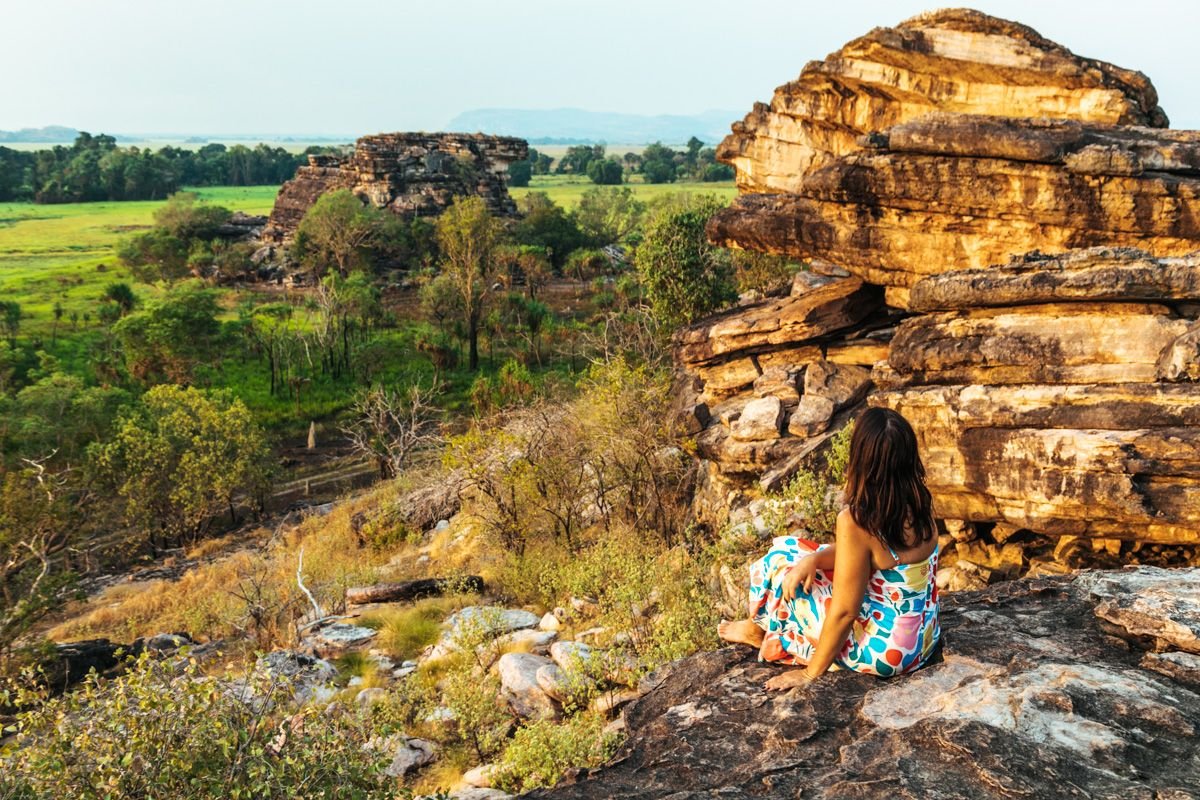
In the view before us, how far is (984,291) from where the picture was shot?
10828mm

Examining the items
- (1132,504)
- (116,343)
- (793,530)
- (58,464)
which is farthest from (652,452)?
(116,343)

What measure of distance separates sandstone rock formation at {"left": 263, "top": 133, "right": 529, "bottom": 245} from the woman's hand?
222 ft

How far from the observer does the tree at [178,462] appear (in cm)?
2536

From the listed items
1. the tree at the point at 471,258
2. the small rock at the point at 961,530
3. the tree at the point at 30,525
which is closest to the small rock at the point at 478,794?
the small rock at the point at 961,530

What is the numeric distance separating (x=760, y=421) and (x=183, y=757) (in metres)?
11.7

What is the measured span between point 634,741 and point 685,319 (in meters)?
23.9

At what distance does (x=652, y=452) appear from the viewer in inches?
698

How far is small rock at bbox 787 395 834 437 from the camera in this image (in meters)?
14.7

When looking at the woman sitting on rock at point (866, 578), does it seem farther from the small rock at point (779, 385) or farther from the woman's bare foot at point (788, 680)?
the small rock at point (779, 385)

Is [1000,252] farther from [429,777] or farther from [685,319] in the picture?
[685,319]

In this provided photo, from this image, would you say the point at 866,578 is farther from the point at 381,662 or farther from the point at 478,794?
the point at 381,662

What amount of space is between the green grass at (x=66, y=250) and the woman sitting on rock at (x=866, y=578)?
5035 centimetres

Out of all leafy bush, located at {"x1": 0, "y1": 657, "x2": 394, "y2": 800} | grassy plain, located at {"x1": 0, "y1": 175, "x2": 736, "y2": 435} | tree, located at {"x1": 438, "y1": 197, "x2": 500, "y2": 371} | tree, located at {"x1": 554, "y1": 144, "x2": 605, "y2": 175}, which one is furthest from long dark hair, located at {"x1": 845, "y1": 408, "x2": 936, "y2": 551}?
tree, located at {"x1": 554, "y1": 144, "x2": 605, "y2": 175}

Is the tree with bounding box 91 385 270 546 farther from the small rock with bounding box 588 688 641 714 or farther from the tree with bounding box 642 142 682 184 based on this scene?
the tree with bounding box 642 142 682 184
